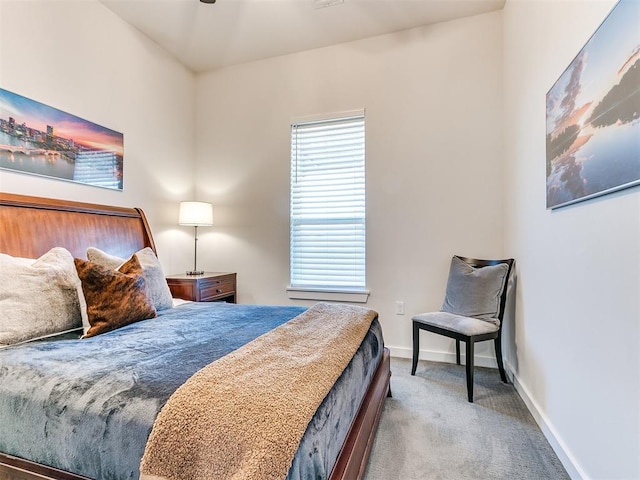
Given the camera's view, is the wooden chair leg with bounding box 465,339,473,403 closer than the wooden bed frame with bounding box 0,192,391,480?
No

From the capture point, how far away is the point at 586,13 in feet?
4.68

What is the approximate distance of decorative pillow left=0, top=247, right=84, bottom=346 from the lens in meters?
1.57

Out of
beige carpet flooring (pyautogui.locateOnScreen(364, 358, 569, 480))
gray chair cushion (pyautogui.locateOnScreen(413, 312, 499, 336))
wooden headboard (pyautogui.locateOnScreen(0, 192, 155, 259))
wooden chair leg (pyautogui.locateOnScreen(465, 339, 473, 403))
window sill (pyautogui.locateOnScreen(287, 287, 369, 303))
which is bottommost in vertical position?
beige carpet flooring (pyautogui.locateOnScreen(364, 358, 569, 480))

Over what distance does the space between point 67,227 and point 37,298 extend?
800 mm

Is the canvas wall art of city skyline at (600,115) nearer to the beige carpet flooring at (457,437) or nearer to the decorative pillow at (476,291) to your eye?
the decorative pillow at (476,291)

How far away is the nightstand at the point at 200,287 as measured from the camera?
9.70 feet

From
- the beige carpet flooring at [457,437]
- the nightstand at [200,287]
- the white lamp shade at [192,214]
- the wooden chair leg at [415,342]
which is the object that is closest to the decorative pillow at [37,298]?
the nightstand at [200,287]

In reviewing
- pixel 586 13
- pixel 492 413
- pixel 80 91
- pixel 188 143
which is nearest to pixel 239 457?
pixel 492 413

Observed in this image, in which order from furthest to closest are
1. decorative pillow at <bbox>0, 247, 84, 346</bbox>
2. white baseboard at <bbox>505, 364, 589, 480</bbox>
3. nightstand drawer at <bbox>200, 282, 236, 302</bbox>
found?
nightstand drawer at <bbox>200, 282, 236, 302</bbox>
decorative pillow at <bbox>0, 247, 84, 346</bbox>
white baseboard at <bbox>505, 364, 589, 480</bbox>

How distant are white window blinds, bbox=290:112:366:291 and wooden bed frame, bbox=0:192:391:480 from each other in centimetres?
130

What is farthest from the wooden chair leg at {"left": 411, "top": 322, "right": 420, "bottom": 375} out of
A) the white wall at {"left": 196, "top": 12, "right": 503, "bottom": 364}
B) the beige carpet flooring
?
the white wall at {"left": 196, "top": 12, "right": 503, "bottom": 364}

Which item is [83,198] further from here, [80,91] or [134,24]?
[134,24]

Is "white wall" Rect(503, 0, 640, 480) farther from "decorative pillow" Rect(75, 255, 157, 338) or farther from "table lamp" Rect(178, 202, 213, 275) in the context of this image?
"table lamp" Rect(178, 202, 213, 275)

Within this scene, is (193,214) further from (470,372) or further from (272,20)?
(470,372)
